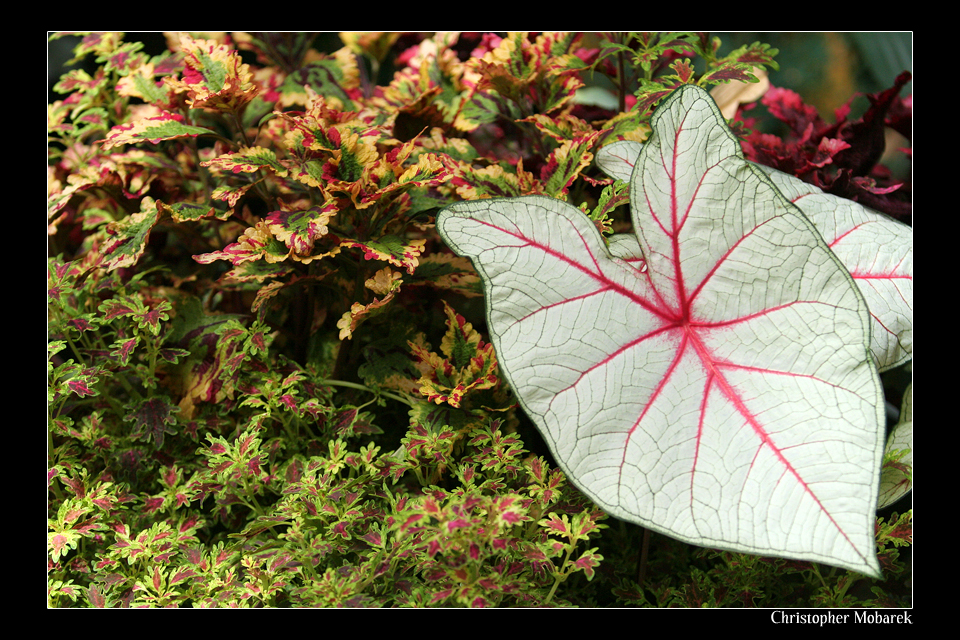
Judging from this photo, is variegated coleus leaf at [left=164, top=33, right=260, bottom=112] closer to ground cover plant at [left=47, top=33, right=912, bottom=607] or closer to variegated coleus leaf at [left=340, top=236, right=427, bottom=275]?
ground cover plant at [left=47, top=33, right=912, bottom=607]

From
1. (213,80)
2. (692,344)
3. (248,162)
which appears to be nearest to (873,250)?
(692,344)

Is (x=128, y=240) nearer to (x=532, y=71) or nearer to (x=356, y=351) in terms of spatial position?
(x=356, y=351)

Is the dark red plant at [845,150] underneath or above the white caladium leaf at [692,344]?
above

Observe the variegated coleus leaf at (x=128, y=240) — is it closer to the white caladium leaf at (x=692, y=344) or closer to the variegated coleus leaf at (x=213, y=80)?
the variegated coleus leaf at (x=213, y=80)

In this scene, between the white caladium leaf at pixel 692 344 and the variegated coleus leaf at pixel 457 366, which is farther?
the variegated coleus leaf at pixel 457 366

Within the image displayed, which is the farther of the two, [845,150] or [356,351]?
[845,150]

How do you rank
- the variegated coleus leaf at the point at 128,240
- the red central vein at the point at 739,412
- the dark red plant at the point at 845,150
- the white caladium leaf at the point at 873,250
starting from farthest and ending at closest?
the dark red plant at the point at 845,150
the variegated coleus leaf at the point at 128,240
the white caladium leaf at the point at 873,250
the red central vein at the point at 739,412

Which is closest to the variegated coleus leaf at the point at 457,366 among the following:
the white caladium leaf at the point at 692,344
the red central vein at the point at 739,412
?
the white caladium leaf at the point at 692,344
